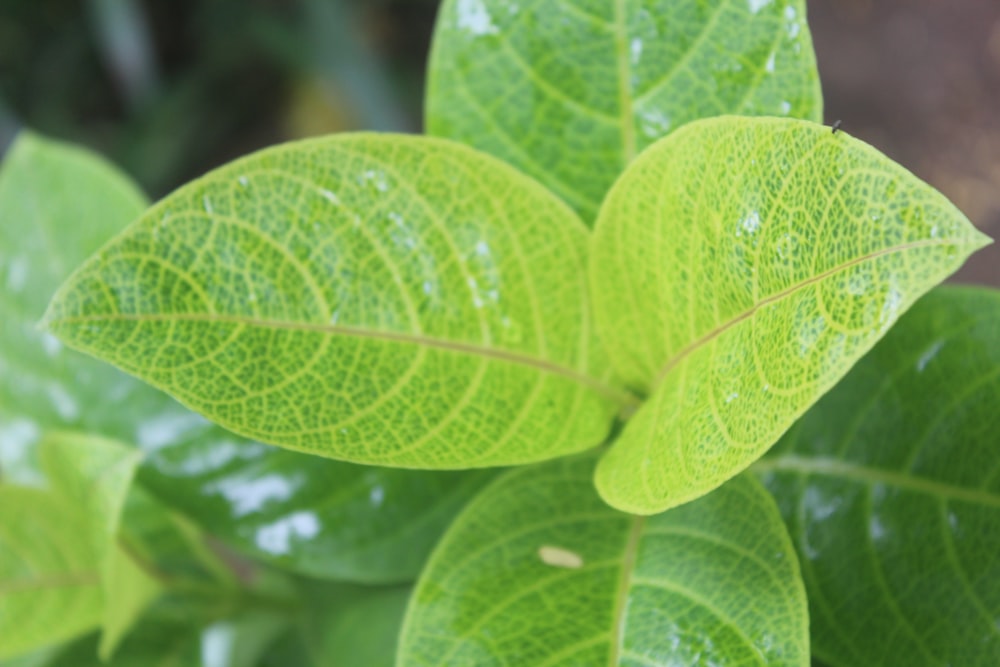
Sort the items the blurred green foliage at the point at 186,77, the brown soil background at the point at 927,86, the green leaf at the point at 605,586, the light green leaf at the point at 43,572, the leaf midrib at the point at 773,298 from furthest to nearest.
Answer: the blurred green foliage at the point at 186,77 → the brown soil background at the point at 927,86 → the light green leaf at the point at 43,572 → the green leaf at the point at 605,586 → the leaf midrib at the point at 773,298

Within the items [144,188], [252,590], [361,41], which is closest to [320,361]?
[252,590]

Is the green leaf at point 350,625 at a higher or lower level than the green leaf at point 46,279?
lower

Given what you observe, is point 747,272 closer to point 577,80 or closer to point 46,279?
point 577,80

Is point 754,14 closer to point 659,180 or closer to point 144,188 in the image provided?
point 659,180

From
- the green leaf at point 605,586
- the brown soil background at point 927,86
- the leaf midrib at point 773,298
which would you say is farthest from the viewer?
the brown soil background at point 927,86

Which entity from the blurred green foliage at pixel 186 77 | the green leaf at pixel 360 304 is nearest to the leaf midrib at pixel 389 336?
the green leaf at pixel 360 304

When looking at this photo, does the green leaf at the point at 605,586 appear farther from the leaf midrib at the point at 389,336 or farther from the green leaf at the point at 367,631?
the green leaf at the point at 367,631

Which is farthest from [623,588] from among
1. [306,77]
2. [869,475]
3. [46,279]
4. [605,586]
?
[306,77]
